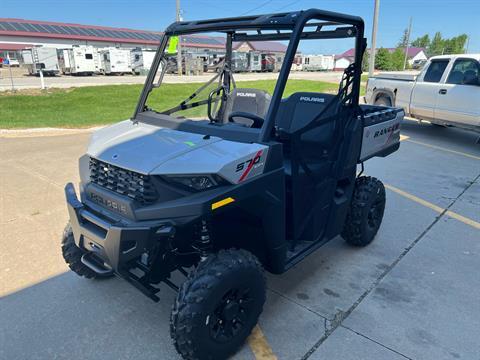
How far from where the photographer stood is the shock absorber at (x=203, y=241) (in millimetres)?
2330

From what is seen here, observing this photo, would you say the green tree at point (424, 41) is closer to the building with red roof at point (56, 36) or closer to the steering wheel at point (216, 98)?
the building with red roof at point (56, 36)

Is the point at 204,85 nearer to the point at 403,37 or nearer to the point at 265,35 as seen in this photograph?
the point at 265,35

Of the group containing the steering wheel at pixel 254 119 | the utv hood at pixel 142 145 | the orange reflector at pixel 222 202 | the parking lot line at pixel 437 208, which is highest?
the steering wheel at pixel 254 119

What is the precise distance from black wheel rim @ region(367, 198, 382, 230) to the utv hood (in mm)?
2186

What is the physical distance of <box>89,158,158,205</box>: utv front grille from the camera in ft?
7.13

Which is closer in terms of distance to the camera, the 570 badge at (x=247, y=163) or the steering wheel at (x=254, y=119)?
the 570 badge at (x=247, y=163)

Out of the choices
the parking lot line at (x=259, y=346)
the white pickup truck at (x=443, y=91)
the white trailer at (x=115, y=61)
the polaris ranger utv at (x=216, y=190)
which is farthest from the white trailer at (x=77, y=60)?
the parking lot line at (x=259, y=346)

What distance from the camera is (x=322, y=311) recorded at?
2906 mm

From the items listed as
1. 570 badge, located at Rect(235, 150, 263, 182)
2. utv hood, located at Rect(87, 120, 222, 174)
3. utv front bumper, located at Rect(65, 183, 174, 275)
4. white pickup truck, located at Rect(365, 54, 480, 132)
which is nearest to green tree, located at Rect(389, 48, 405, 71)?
white pickup truck, located at Rect(365, 54, 480, 132)

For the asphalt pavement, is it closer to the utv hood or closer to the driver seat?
the utv hood

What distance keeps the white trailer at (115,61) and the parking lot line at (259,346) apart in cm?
3298

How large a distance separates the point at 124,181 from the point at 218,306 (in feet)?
3.07

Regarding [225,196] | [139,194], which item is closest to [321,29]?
[225,196]

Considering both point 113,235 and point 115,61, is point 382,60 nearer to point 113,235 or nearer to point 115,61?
point 115,61
